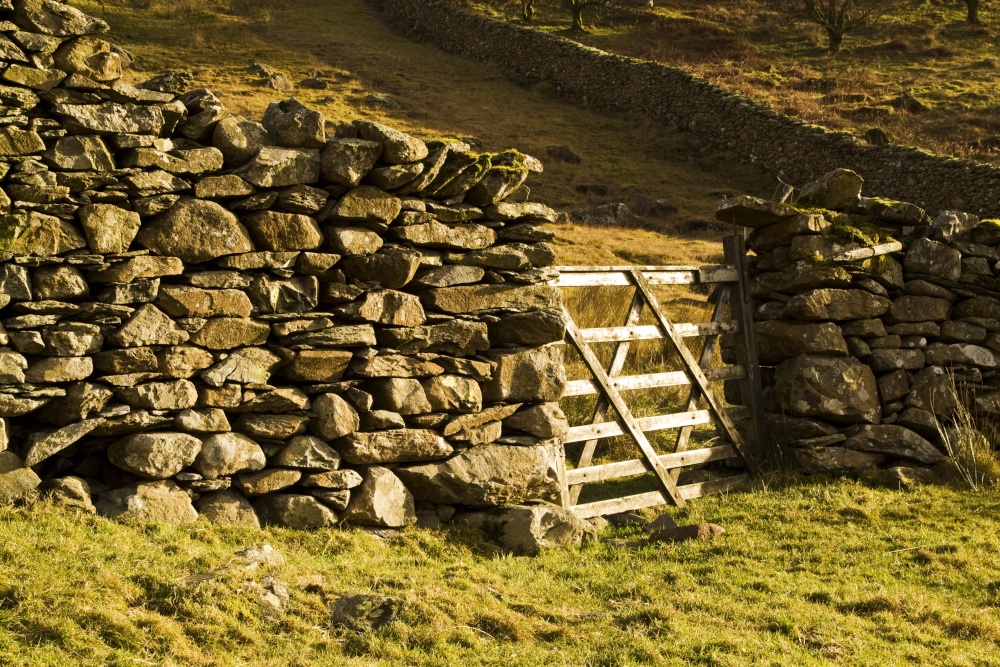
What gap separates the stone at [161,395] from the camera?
508cm

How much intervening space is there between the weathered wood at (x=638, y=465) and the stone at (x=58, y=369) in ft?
11.4

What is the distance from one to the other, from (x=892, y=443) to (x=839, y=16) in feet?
98.0

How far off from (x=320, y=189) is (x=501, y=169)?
4.32ft

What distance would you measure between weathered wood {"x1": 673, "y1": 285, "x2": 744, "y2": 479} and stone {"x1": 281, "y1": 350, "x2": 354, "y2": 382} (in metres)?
3.36

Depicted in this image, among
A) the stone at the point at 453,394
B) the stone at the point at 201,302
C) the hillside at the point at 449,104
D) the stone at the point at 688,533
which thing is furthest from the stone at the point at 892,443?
the hillside at the point at 449,104

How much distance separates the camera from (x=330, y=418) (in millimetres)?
5668

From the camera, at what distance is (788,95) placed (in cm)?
2745

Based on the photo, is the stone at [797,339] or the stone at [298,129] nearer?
the stone at [298,129]

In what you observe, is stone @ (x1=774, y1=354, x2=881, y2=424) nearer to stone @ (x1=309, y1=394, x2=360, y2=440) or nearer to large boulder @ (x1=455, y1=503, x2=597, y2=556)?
large boulder @ (x1=455, y1=503, x2=597, y2=556)

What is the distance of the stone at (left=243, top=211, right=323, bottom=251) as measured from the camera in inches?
219

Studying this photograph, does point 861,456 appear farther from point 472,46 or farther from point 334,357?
point 472,46

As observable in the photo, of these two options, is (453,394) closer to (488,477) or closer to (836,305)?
(488,477)

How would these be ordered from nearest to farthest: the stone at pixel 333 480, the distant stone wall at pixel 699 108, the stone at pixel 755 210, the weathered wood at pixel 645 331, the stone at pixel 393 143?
1. the stone at pixel 333 480
2. the stone at pixel 393 143
3. the weathered wood at pixel 645 331
4. the stone at pixel 755 210
5. the distant stone wall at pixel 699 108

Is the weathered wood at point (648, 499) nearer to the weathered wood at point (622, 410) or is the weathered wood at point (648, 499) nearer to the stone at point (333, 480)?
the weathered wood at point (622, 410)
